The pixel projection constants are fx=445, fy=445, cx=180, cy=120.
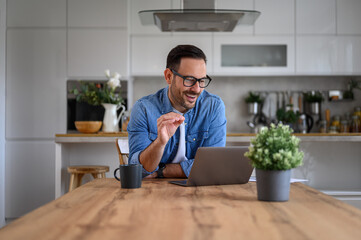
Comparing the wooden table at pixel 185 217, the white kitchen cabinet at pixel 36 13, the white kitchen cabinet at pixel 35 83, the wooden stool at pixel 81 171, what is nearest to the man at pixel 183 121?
the wooden table at pixel 185 217

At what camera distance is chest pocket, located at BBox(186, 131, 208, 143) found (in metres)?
2.11

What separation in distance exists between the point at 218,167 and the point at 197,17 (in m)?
1.88

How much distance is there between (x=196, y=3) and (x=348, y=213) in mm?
2544

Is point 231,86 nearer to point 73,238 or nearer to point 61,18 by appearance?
point 61,18

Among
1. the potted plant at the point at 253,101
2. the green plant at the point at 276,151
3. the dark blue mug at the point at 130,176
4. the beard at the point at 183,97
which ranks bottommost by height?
the dark blue mug at the point at 130,176

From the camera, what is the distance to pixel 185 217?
0.98 metres

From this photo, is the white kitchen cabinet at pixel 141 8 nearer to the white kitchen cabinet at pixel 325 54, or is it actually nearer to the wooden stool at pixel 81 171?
the white kitchen cabinet at pixel 325 54

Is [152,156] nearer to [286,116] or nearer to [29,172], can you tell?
[29,172]

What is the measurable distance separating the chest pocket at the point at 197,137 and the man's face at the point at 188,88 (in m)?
0.14

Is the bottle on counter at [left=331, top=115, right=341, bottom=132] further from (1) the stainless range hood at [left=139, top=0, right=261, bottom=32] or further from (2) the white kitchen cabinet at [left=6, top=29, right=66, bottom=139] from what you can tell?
(2) the white kitchen cabinet at [left=6, top=29, right=66, bottom=139]

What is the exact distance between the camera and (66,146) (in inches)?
158

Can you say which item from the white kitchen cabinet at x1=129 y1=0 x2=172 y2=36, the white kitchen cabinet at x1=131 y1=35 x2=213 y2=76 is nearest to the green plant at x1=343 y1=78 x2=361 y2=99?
the white kitchen cabinet at x1=131 y1=35 x2=213 y2=76

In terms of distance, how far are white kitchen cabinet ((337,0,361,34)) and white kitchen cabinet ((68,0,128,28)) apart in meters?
2.36

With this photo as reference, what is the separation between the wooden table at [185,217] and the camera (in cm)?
83
